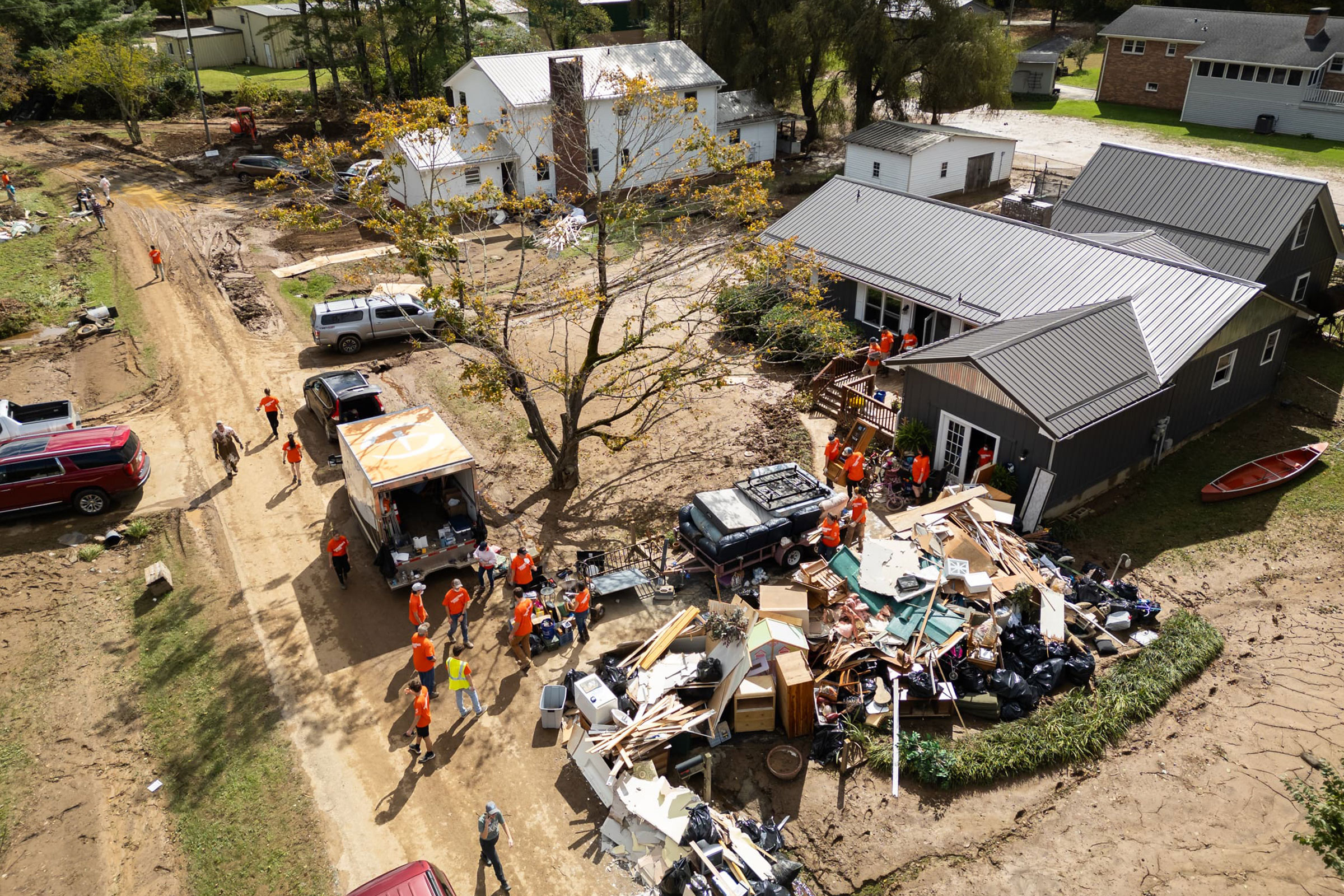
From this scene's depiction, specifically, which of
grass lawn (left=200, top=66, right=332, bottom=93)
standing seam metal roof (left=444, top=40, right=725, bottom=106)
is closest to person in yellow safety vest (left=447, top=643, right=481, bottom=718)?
standing seam metal roof (left=444, top=40, right=725, bottom=106)

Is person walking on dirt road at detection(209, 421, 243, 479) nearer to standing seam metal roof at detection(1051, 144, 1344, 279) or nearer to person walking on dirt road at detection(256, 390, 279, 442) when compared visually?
person walking on dirt road at detection(256, 390, 279, 442)

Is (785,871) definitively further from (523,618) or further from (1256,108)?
(1256,108)

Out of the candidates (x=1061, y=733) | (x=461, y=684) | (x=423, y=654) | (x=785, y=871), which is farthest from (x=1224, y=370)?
(x=423, y=654)

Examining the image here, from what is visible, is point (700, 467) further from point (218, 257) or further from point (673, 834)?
point (218, 257)

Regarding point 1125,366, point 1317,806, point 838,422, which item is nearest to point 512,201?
point 838,422

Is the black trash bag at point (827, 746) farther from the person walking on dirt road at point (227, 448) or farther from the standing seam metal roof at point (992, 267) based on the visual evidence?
the person walking on dirt road at point (227, 448)
